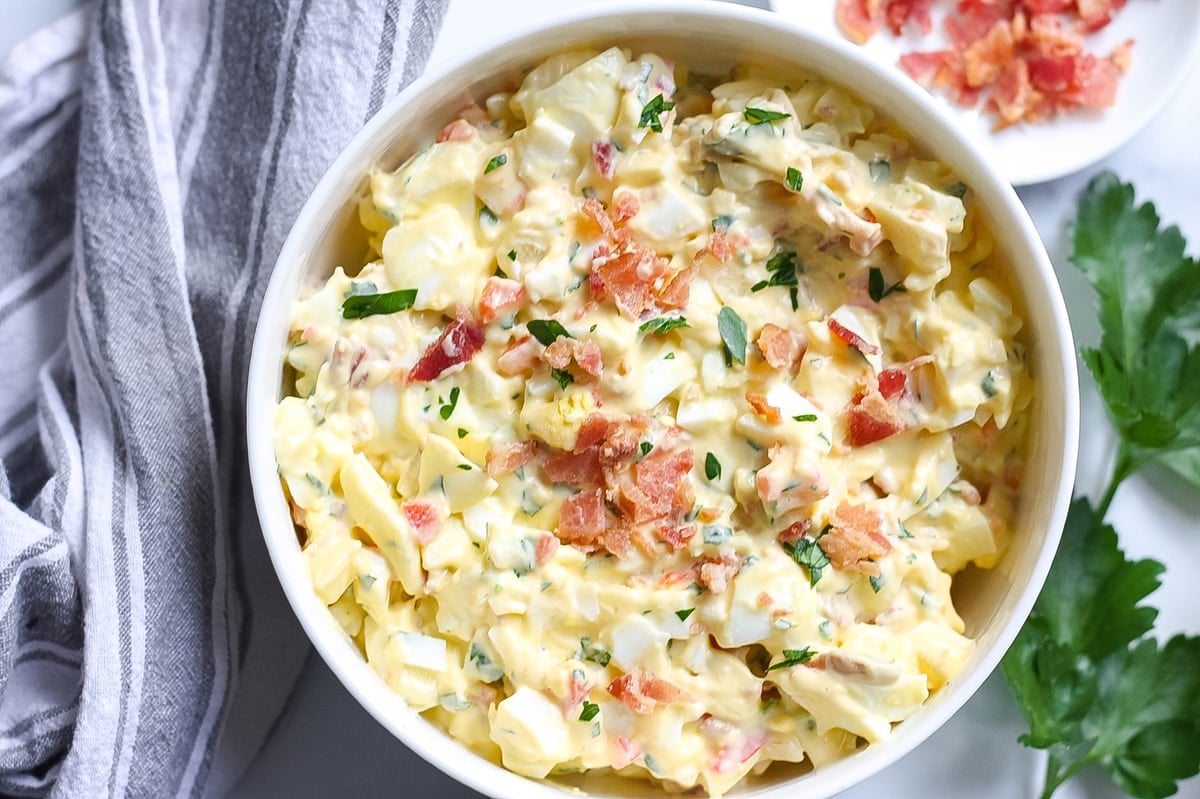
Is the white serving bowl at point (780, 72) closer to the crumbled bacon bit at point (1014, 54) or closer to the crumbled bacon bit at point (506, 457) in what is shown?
the crumbled bacon bit at point (506, 457)

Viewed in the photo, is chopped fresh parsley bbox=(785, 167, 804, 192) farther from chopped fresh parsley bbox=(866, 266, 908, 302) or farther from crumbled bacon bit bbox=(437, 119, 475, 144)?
crumbled bacon bit bbox=(437, 119, 475, 144)

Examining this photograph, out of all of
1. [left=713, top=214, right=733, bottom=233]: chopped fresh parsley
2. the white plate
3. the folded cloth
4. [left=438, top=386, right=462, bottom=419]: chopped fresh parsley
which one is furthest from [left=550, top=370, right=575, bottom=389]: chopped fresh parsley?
the white plate

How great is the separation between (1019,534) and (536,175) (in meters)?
0.68

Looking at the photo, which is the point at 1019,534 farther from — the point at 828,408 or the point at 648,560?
the point at 648,560

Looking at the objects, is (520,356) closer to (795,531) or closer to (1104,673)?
(795,531)

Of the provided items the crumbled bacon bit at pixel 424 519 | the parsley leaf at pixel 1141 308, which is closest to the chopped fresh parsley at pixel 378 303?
the crumbled bacon bit at pixel 424 519

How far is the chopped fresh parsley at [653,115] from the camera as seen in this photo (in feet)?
4.40

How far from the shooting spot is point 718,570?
132 cm

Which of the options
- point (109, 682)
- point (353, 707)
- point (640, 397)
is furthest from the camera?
point (353, 707)

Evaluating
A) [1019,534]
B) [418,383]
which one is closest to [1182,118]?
[1019,534]

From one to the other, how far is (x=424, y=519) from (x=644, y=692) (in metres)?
0.30

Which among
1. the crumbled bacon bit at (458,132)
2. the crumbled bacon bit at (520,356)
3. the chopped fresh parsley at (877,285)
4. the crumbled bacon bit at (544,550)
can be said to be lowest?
the crumbled bacon bit at (544,550)

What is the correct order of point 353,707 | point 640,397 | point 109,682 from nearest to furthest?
point 640,397 < point 109,682 < point 353,707

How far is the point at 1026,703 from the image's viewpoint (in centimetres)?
164
